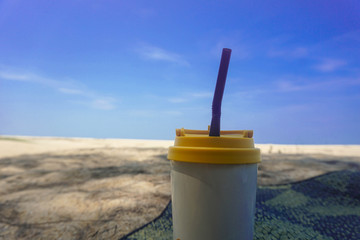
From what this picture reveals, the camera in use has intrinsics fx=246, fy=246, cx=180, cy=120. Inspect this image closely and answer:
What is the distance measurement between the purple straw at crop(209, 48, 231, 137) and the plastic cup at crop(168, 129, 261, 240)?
89 mm

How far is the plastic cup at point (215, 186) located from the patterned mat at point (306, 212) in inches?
19.7

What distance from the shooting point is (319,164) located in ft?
8.54

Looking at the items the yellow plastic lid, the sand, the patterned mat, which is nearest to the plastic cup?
the yellow plastic lid

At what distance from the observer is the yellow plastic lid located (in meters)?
0.95

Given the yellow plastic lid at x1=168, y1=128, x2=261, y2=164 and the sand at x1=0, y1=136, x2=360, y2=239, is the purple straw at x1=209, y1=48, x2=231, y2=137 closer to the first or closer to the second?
the yellow plastic lid at x1=168, y1=128, x2=261, y2=164

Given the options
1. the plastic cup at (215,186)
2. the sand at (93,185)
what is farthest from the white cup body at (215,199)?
the sand at (93,185)

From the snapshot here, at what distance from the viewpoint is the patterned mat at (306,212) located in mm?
1477

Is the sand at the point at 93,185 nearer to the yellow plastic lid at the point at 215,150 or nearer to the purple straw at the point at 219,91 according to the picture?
the yellow plastic lid at the point at 215,150

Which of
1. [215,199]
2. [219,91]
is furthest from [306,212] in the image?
[219,91]

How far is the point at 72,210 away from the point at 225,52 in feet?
4.54

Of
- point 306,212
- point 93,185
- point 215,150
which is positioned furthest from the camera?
point 93,185

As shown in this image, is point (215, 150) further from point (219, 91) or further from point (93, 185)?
point (93, 185)

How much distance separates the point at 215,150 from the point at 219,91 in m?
0.28

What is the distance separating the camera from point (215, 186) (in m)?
0.96
